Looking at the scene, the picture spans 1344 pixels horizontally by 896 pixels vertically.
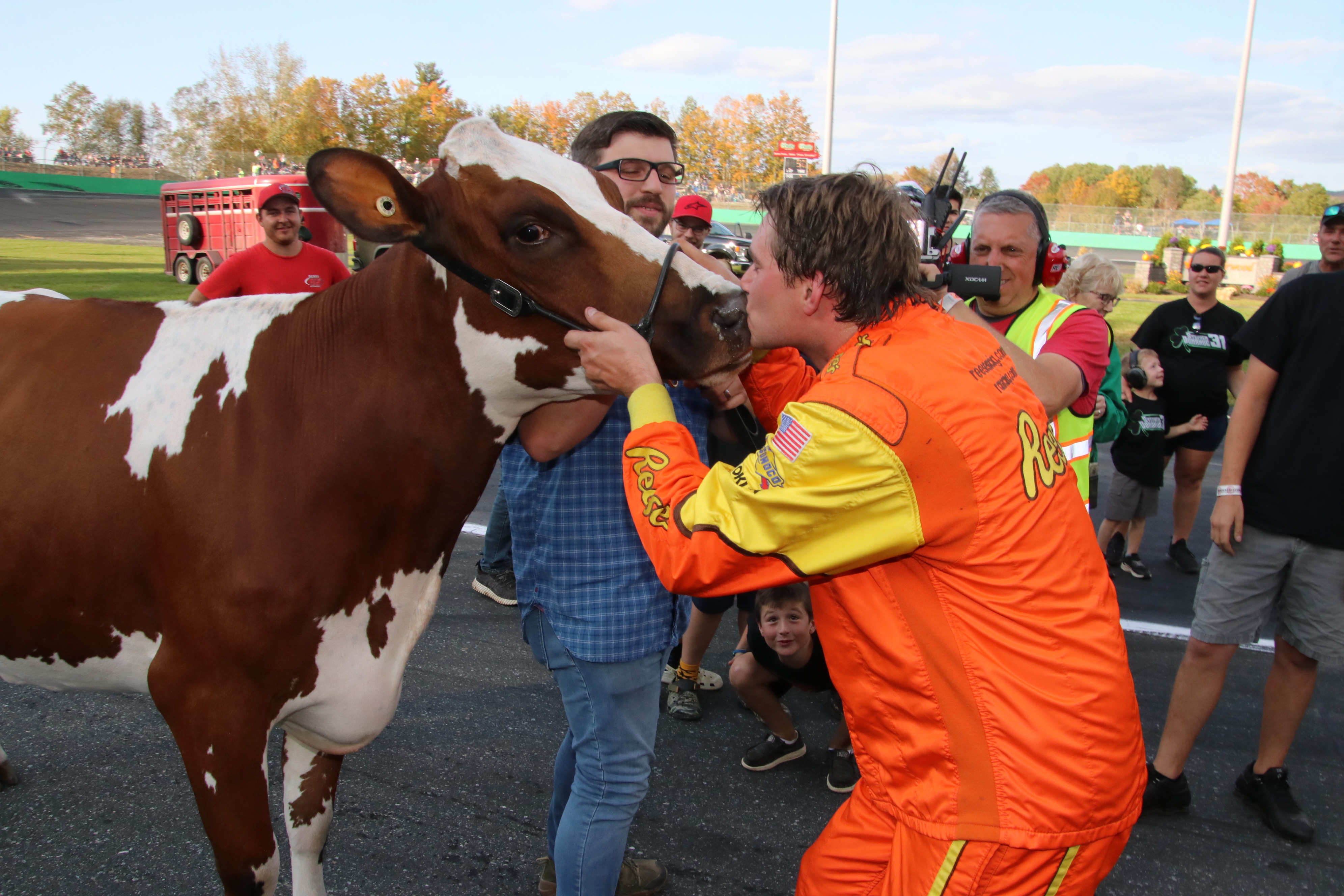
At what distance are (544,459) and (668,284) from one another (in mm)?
502

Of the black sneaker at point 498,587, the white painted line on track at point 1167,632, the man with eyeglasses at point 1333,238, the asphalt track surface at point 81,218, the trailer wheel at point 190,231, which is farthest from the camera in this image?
the asphalt track surface at point 81,218

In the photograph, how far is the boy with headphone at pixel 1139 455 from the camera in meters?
5.73

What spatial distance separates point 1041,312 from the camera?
344 centimetres

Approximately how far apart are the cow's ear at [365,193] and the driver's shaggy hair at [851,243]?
0.74m

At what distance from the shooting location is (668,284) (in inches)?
73.1

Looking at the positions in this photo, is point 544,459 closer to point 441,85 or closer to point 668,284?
point 668,284

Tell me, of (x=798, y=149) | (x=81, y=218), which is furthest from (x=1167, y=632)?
(x=81, y=218)

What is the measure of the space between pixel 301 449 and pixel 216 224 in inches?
983

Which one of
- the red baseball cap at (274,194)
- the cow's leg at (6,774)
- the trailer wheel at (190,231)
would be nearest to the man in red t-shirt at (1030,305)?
the cow's leg at (6,774)

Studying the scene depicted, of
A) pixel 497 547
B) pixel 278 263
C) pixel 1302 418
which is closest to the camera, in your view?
pixel 1302 418

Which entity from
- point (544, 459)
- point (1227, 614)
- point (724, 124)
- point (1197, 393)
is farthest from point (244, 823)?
point (724, 124)

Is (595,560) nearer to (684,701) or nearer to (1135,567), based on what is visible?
(684,701)

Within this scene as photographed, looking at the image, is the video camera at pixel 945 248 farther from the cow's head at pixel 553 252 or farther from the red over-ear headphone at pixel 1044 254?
the cow's head at pixel 553 252

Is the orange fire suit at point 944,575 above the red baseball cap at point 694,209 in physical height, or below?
below
